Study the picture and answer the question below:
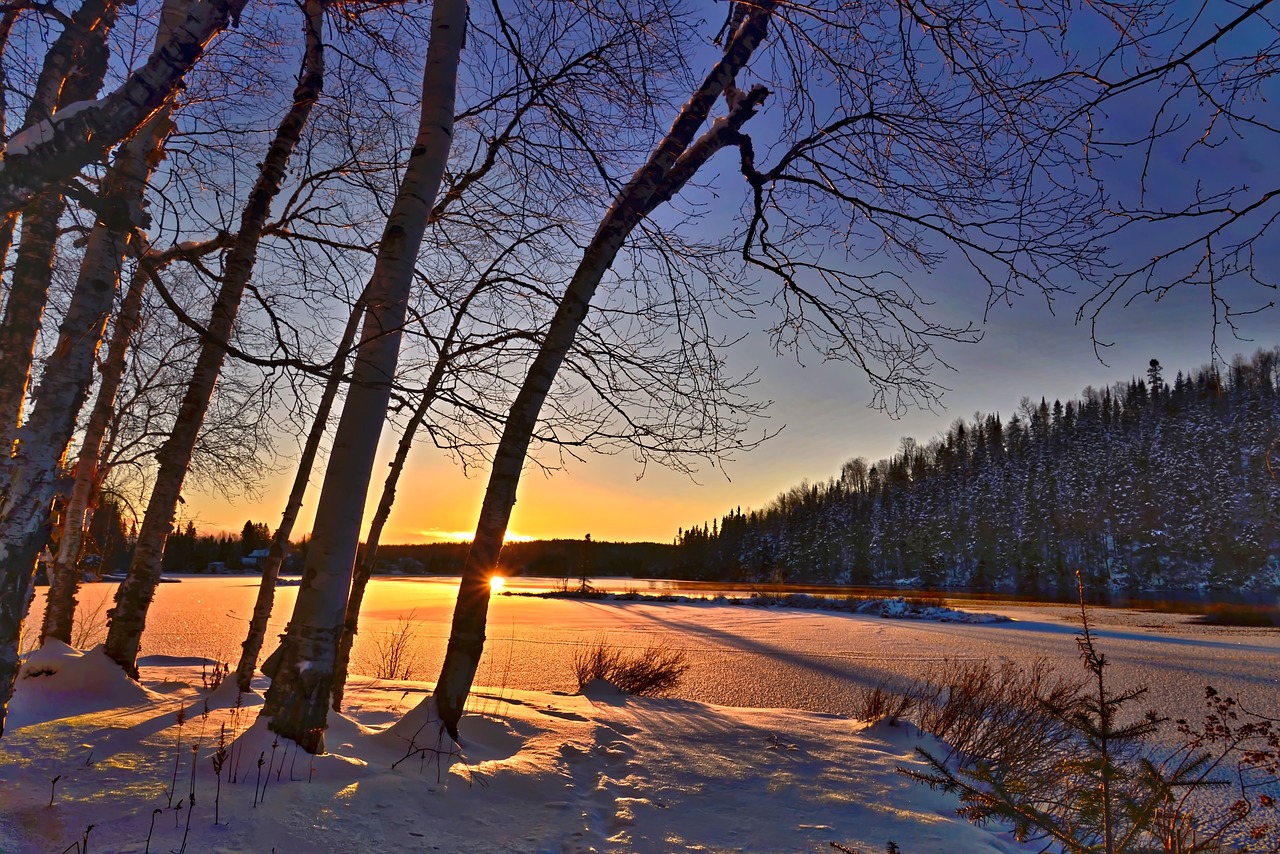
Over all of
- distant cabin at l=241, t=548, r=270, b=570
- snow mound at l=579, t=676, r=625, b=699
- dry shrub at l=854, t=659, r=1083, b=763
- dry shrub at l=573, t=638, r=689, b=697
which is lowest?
distant cabin at l=241, t=548, r=270, b=570

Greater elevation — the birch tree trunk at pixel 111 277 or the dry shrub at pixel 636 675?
the birch tree trunk at pixel 111 277

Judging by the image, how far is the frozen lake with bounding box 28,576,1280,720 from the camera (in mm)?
8906

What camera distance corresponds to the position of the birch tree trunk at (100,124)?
1.86 metres

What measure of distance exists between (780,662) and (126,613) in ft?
31.7

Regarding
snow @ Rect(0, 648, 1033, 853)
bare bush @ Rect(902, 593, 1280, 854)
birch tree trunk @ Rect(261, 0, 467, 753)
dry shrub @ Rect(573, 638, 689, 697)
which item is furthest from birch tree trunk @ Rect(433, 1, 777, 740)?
dry shrub @ Rect(573, 638, 689, 697)

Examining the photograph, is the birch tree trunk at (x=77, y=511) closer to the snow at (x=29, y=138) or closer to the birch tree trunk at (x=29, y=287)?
the birch tree trunk at (x=29, y=287)

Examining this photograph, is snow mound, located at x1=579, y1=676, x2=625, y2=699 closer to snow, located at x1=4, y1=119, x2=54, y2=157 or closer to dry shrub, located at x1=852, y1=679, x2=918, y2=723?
dry shrub, located at x1=852, y1=679, x2=918, y2=723

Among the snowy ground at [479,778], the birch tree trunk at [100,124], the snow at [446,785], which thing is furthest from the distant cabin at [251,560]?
the birch tree trunk at [100,124]

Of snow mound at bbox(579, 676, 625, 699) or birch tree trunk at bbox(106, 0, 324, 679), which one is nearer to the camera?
birch tree trunk at bbox(106, 0, 324, 679)

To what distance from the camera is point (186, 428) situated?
5.05 meters

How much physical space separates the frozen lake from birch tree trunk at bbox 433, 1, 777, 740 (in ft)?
14.4

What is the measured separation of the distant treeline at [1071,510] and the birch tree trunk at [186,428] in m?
58.0

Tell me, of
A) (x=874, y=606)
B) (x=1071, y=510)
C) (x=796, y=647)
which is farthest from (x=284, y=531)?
(x=1071, y=510)

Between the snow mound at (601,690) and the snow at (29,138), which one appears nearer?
the snow at (29,138)
